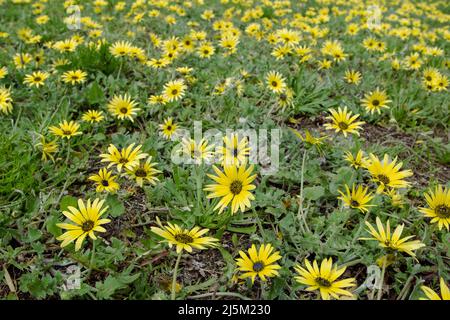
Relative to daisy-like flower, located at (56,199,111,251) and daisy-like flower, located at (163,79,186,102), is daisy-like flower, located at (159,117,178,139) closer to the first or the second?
daisy-like flower, located at (163,79,186,102)

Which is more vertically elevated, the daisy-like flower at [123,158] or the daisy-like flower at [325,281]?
the daisy-like flower at [123,158]

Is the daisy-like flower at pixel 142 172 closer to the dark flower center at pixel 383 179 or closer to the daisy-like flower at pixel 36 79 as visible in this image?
the dark flower center at pixel 383 179

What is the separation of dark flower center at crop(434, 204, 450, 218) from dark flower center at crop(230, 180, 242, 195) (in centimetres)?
105

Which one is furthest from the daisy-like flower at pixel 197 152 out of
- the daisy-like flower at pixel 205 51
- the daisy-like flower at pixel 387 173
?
the daisy-like flower at pixel 205 51

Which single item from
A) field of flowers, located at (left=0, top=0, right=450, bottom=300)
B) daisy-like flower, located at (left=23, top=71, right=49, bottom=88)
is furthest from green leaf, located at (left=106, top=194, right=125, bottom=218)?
daisy-like flower, located at (left=23, top=71, right=49, bottom=88)

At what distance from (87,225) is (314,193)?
4.58ft

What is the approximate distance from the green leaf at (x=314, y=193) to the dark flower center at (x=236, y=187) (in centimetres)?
59

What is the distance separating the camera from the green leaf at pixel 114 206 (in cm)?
233

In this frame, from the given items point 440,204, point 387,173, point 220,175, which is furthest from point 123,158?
point 440,204

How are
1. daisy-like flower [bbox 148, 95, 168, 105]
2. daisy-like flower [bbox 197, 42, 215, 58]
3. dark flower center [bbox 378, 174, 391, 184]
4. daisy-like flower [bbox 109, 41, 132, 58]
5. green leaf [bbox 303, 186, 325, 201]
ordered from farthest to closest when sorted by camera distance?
daisy-like flower [bbox 197, 42, 215, 58] < daisy-like flower [bbox 109, 41, 132, 58] < daisy-like flower [bbox 148, 95, 168, 105] < green leaf [bbox 303, 186, 325, 201] < dark flower center [bbox 378, 174, 391, 184]

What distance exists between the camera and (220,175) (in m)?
2.10

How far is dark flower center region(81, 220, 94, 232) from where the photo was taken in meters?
1.96

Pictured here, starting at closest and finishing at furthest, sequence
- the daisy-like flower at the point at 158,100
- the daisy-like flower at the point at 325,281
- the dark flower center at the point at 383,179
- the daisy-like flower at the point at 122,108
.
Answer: the daisy-like flower at the point at 325,281 < the dark flower center at the point at 383,179 < the daisy-like flower at the point at 122,108 < the daisy-like flower at the point at 158,100

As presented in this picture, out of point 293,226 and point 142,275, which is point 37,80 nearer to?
point 142,275
